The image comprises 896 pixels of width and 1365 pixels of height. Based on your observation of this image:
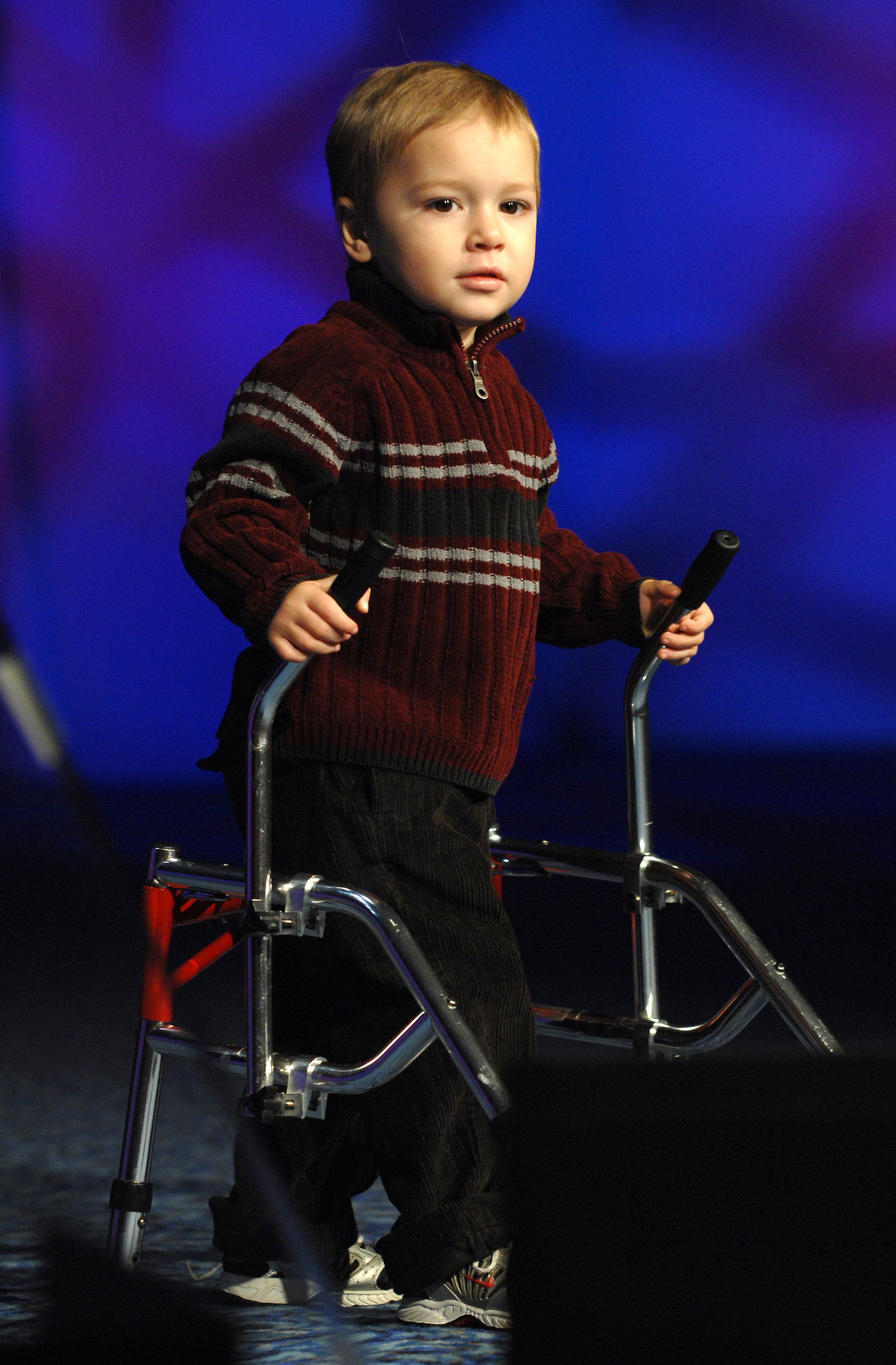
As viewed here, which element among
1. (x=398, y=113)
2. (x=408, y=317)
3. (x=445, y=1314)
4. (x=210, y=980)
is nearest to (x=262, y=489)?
(x=408, y=317)

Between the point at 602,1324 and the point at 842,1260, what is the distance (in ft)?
0.31

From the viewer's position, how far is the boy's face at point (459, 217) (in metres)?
1.23

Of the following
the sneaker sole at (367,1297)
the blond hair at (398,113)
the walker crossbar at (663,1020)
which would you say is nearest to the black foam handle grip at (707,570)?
the walker crossbar at (663,1020)

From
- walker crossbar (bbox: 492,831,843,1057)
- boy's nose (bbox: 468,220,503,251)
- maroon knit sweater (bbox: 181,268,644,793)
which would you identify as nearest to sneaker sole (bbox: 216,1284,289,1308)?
walker crossbar (bbox: 492,831,843,1057)

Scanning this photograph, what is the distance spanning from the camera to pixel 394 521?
1.22m

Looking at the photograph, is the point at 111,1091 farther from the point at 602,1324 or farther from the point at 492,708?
the point at 602,1324

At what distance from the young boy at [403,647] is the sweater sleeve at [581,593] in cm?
7

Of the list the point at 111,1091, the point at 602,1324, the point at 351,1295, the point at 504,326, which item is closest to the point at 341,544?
the point at 504,326

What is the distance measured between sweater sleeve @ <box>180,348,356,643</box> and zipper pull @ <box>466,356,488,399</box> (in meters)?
0.12

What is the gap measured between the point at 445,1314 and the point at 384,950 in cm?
26

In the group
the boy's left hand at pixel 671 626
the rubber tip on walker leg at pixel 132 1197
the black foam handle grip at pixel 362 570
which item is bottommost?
the rubber tip on walker leg at pixel 132 1197

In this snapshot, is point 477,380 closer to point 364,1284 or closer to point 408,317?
point 408,317

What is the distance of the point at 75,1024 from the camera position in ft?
8.98

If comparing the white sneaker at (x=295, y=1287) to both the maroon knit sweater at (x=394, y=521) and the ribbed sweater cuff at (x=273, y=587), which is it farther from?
the ribbed sweater cuff at (x=273, y=587)
